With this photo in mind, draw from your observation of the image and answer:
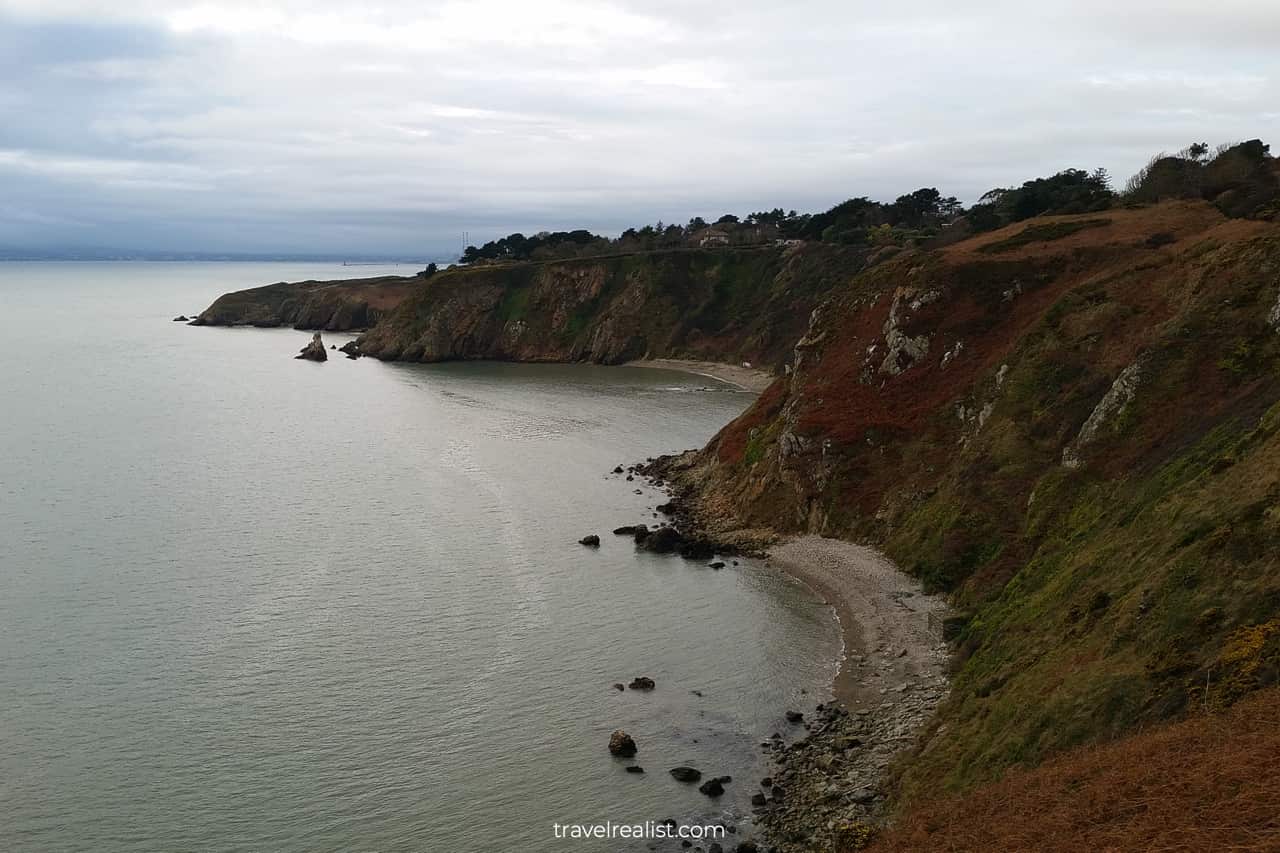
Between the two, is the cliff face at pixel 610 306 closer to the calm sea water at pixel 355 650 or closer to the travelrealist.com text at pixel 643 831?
the calm sea water at pixel 355 650

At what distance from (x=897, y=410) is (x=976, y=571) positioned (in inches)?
734

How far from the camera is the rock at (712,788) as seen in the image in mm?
32438

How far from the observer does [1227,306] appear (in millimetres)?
46906

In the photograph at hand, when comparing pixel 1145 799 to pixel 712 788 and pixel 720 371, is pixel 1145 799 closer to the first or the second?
pixel 712 788

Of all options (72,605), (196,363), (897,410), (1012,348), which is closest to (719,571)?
(897,410)

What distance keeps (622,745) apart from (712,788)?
4041 mm

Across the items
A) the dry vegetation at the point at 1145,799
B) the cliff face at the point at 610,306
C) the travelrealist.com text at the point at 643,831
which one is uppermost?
the cliff face at the point at 610,306

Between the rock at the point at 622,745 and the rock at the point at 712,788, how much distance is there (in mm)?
3244

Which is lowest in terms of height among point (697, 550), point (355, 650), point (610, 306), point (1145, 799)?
point (355, 650)

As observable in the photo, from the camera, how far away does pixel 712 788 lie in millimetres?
32531

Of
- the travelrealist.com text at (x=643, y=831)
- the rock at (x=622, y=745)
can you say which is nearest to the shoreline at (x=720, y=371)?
the rock at (x=622, y=745)

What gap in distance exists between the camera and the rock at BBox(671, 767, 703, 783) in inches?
1315

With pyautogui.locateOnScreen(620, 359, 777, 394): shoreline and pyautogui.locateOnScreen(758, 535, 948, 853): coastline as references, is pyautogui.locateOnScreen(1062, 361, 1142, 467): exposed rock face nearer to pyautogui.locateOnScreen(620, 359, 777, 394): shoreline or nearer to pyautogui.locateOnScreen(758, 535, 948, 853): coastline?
pyautogui.locateOnScreen(758, 535, 948, 853): coastline

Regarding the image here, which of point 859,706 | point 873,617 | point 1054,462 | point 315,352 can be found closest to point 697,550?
point 873,617
